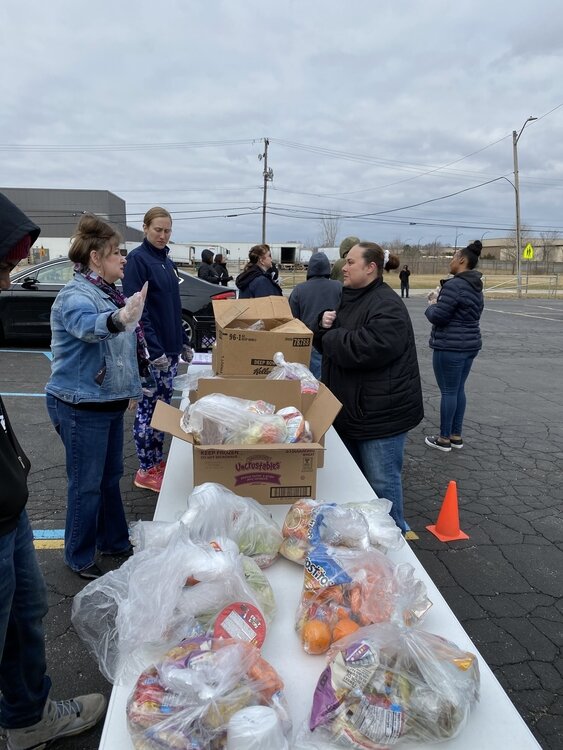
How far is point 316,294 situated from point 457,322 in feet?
4.60

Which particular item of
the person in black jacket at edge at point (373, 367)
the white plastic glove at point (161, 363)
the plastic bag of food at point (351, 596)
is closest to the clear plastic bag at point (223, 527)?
the plastic bag of food at point (351, 596)

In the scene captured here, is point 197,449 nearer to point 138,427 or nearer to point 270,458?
point 270,458

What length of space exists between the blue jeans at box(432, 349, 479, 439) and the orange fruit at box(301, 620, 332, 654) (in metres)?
3.60

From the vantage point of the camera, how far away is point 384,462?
2.78 meters

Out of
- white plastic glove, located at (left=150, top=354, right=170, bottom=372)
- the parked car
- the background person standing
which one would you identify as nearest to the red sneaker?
the background person standing

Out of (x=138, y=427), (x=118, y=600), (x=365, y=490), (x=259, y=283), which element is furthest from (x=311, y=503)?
(x=259, y=283)

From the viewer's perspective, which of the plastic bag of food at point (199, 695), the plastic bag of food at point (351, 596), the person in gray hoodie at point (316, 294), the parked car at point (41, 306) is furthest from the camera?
the parked car at point (41, 306)

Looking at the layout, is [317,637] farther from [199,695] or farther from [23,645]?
[23,645]

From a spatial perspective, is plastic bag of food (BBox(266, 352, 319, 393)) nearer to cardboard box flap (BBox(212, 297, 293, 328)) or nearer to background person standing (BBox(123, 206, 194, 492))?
cardboard box flap (BBox(212, 297, 293, 328))

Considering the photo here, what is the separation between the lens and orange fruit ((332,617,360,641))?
1258 mm

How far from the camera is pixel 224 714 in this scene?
37.8 inches

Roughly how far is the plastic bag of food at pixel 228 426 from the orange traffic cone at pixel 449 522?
1.76m

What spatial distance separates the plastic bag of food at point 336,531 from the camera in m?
1.58

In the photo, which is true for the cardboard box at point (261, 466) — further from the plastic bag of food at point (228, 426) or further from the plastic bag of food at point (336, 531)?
the plastic bag of food at point (336, 531)
